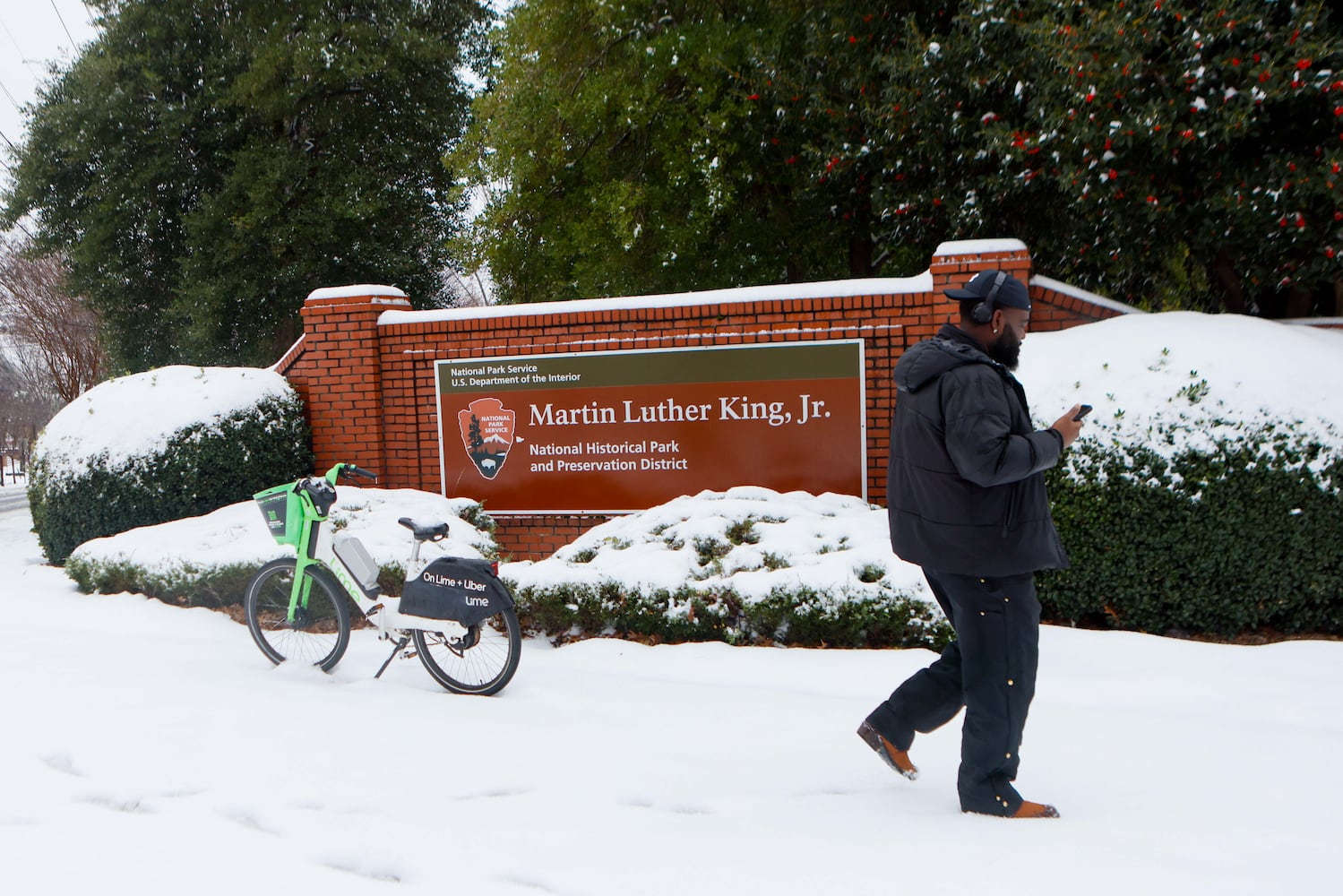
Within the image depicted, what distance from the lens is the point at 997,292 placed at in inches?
113

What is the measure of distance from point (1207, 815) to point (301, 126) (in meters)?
16.9

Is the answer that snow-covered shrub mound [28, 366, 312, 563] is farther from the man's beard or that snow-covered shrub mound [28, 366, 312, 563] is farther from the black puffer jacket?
the man's beard

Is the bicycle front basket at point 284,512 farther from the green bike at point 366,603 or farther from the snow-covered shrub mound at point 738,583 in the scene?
the snow-covered shrub mound at point 738,583

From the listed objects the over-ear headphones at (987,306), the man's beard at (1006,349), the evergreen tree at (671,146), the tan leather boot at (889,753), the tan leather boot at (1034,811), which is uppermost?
the evergreen tree at (671,146)

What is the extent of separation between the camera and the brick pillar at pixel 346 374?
8.16 metres

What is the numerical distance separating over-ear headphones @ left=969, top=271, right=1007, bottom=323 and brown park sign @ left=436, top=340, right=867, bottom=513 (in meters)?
4.17

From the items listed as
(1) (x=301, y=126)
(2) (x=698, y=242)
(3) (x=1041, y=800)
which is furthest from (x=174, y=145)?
(3) (x=1041, y=800)

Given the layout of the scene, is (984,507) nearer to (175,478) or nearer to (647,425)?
(647,425)

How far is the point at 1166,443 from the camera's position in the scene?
5297 mm

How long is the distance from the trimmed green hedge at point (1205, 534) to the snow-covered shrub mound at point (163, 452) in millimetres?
Answer: 5940

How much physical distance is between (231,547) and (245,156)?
36.0 feet

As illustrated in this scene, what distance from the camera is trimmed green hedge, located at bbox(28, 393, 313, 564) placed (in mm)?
7602

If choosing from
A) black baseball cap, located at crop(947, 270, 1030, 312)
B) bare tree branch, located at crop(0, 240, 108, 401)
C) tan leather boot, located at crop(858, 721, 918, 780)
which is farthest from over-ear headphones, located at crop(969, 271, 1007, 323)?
bare tree branch, located at crop(0, 240, 108, 401)

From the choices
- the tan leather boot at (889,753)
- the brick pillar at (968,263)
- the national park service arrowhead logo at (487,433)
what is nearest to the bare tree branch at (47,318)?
the national park service arrowhead logo at (487,433)
